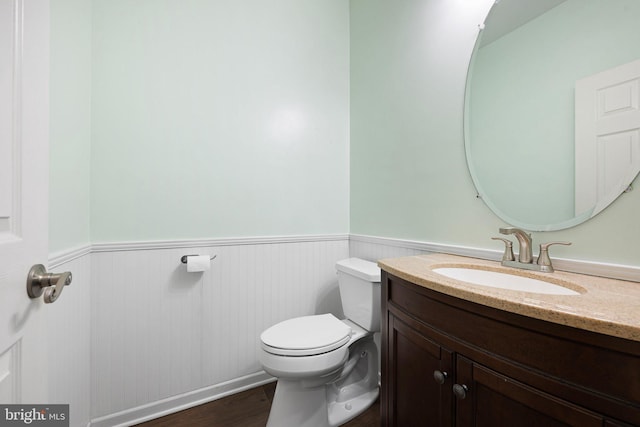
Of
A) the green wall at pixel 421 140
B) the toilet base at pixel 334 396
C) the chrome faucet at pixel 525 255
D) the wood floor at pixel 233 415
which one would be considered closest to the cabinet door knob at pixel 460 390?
the chrome faucet at pixel 525 255

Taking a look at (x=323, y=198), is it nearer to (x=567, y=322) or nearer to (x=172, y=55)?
(x=172, y=55)

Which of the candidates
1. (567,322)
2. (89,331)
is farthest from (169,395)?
(567,322)

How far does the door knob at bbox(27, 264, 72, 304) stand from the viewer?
0.56 m

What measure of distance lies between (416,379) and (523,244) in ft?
2.09

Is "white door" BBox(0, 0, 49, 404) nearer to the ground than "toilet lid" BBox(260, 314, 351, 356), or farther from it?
farther from it

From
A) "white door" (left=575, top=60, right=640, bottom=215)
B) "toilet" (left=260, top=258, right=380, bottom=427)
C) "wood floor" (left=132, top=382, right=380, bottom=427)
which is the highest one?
"white door" (left=575, top=60, right=640, bottom=215)

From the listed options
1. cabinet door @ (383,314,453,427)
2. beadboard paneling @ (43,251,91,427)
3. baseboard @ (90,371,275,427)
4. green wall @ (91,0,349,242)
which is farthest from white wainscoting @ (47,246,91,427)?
cabinet door @ (383,314,453,427)

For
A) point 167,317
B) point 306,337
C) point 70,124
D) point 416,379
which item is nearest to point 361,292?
point 306,337

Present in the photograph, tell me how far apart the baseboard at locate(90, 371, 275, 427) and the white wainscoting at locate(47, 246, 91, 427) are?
0.12 metres

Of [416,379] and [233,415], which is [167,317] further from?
[416,379]

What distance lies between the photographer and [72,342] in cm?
113

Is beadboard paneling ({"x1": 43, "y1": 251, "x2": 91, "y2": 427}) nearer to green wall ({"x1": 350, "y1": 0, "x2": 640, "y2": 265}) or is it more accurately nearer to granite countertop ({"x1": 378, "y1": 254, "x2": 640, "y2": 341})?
granite countertop ({"x1": 378, "y1": 254, "x2": 640, "y2": 341})

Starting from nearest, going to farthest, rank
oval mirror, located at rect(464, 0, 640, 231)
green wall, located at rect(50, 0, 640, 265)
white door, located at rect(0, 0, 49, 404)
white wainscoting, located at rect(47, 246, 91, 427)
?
white door, located at rect(0, 0, 49, 404) → oval mirror, located at rect(464, 0, 640, 231) → white wainscoting, located at rect(47, 246, 91, 427) → green wall, located at rect(50, 0, 640, 265)

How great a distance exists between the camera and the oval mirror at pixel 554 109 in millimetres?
858
